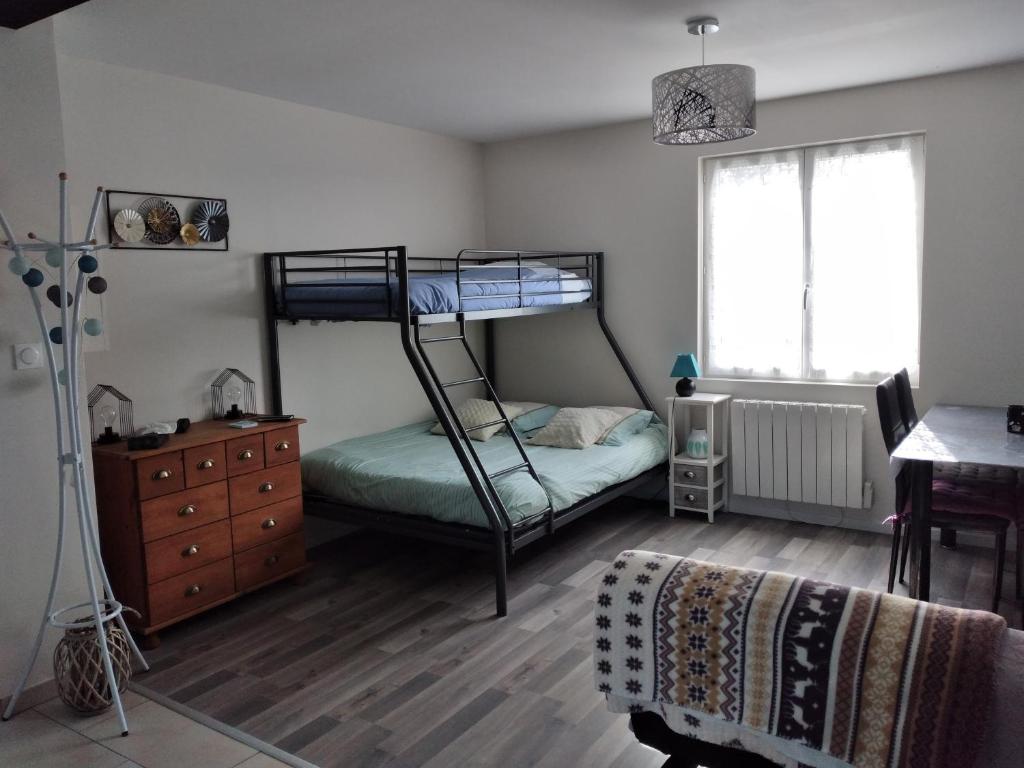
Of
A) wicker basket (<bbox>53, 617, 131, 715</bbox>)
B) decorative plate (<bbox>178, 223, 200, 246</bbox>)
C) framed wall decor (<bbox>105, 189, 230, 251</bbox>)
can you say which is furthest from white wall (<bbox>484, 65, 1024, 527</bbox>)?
wicker basket (<bbox>53, 617, 131, 715</bbox>)

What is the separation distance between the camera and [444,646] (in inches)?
124

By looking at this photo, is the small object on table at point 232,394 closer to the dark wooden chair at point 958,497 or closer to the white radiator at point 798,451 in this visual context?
the white radiator at point 798,451

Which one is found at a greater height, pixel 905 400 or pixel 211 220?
pixel 211 220

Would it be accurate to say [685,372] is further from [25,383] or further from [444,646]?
[25,383]

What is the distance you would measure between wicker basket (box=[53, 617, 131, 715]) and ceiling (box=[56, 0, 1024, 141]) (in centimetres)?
214

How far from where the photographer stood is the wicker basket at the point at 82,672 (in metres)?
2.63

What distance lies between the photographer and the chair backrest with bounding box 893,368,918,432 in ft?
12.0

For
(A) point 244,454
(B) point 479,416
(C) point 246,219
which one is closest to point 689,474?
(B) point 479,416

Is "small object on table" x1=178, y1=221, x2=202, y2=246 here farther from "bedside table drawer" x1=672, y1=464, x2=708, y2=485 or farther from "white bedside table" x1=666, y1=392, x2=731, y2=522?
"bedside table drawer" x1=672, y1=464, x2=708, y2=485

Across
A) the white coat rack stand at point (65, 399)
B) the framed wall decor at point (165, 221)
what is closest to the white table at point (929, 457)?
the white coat rack stand at point (65, 399)

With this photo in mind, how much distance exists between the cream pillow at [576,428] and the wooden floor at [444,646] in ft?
1.72

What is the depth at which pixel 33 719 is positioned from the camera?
8.71ft

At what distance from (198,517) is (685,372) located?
2778mm

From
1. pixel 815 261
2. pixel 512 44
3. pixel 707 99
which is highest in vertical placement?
pixel 512 44
